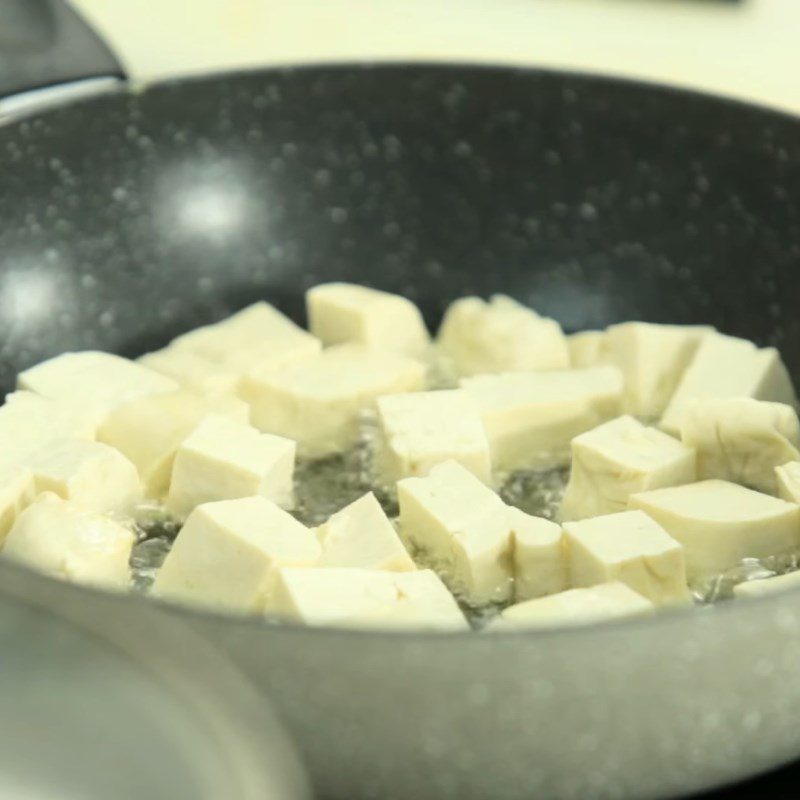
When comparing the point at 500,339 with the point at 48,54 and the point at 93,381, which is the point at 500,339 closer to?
the point at 93,381

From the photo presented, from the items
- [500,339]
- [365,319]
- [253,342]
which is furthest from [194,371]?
[500,339]

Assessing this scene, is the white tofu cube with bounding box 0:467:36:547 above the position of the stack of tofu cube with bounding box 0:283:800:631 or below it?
below

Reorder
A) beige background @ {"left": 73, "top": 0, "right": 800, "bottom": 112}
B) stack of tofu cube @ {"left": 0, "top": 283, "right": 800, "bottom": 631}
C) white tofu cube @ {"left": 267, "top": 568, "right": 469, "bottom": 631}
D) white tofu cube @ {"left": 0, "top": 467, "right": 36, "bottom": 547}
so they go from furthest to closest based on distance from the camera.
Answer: beige background @ {"left": 73, "top": 0, "right": 800, "bottom": 112}
white tofu cube @ {"left": 0, "top": 467, "right": 36, "bottom": 547}
stack of tofu cube @ {"left": 0, "top": 283, "right": 800, "bottom": 631}
white tofu cube @ {"left": 267, "top": 568, "right": 469, "bottom": 631}

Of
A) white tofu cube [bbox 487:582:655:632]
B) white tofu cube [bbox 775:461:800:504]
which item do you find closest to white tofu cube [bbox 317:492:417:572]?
white tofu cube [bbox 487:582:655:632]

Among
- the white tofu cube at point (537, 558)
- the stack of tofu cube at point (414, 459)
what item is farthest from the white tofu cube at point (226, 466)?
the white tofu cube at point (537, 558)

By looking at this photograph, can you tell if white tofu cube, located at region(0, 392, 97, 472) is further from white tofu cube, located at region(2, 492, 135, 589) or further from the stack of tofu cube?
white tofu cube, located at region(2, 492, 135, 589)

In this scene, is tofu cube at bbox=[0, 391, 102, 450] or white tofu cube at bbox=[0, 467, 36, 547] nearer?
→ white tofu cube at bbox=[0, 467, 36, 547]
